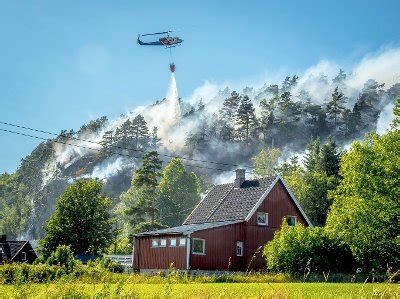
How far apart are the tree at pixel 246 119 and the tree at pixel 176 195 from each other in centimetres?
4512

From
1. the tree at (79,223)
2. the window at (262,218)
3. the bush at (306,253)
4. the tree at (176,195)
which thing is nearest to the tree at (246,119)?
the tree at (176,195)

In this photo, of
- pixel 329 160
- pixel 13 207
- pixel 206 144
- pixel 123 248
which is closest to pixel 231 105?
pixel 206 144

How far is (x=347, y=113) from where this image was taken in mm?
149250

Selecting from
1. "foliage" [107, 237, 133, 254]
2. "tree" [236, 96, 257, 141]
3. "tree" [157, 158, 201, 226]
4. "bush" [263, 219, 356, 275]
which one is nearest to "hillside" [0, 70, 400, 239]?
"tree" [236, 96, 257, 141]

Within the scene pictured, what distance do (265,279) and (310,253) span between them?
5.34 m

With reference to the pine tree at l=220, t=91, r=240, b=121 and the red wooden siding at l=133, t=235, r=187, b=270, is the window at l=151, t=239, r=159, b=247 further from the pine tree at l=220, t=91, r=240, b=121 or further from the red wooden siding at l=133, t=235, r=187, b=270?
the pine tree at l=220, t=91, r=240, b=121

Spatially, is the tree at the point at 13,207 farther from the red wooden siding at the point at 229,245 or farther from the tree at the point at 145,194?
the red wooden siding at the point at 229,245

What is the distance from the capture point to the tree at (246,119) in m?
148

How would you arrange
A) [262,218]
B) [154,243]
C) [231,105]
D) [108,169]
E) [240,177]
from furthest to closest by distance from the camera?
[231,105] < [108,169] < [240,177] < [262,218] < [154,243]

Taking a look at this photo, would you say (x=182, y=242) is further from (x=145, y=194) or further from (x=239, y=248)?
(x=145, y=194)

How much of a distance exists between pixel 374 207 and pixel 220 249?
1439 cm

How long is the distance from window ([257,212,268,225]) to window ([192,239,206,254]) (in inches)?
260

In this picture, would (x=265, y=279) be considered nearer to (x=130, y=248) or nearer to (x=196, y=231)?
(x=196, y=231)

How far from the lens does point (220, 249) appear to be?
4153 cm
